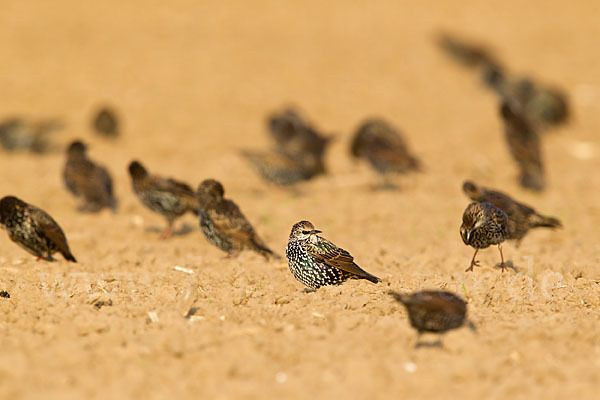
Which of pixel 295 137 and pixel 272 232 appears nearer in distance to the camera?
pixel 272 232

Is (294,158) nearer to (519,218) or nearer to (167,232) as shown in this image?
(167,232)

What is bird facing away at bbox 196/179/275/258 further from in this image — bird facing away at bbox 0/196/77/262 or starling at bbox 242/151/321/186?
starling at bbox 242/151/321/186

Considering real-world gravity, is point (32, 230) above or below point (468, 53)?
below

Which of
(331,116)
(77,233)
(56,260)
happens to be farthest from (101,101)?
(56,260)

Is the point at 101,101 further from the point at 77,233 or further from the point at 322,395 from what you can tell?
the point at 322,395

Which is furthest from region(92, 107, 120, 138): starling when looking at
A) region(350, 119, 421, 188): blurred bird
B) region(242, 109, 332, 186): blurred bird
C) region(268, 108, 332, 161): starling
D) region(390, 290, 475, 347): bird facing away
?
region(390, 290, 475, 347): bird facing away

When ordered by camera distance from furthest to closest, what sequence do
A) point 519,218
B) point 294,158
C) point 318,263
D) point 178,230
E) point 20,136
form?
point 20,136 → point 294,158 → point 178,230 → point 519,218 → point 318,263

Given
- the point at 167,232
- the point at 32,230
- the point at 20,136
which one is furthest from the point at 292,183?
the point at 20,136
